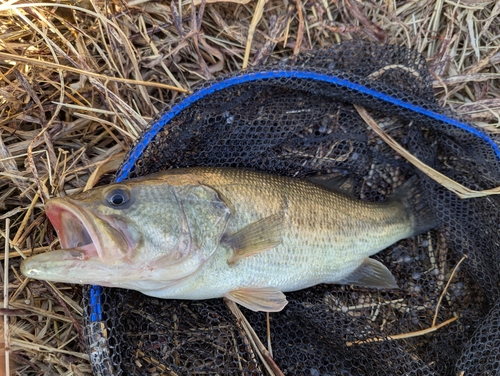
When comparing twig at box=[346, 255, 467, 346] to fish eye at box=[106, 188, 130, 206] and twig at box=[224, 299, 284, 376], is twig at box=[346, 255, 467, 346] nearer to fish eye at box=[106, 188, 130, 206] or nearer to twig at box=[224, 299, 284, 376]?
twig at box=[224, 299, 284, 376]

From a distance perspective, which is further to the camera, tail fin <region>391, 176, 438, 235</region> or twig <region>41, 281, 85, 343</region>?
tail fin <region>391, 176, 438, 235</region>

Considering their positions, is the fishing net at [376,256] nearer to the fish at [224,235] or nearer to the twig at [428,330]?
the twig at [428,330]

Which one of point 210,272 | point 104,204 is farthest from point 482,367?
point 104,204

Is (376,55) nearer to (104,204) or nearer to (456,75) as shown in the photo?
(456,75)

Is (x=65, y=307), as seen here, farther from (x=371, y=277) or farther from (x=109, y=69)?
(x=371, y=277)

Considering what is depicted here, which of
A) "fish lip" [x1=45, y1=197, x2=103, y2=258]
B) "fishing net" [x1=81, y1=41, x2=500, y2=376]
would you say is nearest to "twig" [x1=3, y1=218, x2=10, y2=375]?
"fishing net" [x1=81, y1=41, x2=500, y2=376]
